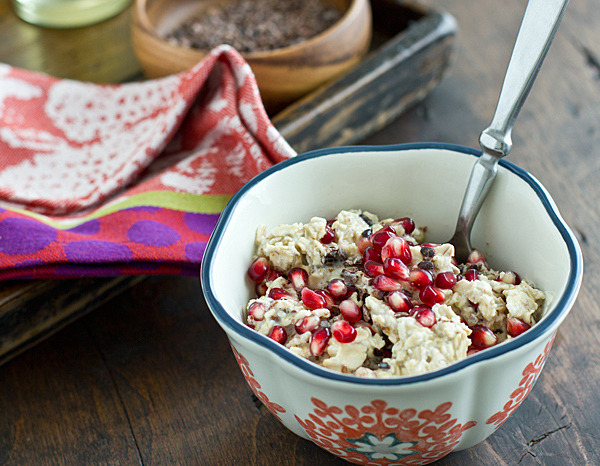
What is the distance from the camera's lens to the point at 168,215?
131cm

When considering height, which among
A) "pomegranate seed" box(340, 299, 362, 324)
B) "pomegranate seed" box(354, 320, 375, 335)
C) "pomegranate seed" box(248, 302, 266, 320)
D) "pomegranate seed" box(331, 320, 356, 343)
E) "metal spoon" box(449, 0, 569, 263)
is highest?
"metal spoon" box(449, 0, 569, 263)

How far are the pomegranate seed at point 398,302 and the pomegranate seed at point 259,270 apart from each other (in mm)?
222

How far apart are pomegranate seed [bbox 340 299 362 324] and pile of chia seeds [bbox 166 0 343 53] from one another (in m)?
0.92

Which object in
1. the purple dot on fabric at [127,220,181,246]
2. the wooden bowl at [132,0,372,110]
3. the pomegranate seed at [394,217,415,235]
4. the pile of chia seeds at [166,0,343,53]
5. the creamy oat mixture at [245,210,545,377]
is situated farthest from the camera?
the pile of chia seeds at [166,0,343,53]

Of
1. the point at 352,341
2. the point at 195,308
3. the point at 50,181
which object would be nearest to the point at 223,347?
the point at 195,308

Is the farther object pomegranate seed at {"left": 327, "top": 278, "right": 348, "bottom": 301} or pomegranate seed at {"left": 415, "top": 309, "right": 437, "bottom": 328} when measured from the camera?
pomegranate seed at {"left": 327, "top": 278, "right": 348, "bottom": 301}

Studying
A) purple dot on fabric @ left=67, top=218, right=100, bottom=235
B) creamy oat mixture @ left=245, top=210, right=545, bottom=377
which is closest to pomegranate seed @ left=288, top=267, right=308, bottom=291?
creamy oat mixture @ left=245, top=210, right=545, bottom=377

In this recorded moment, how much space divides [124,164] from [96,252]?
0.30 meters

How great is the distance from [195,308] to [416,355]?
579 mm

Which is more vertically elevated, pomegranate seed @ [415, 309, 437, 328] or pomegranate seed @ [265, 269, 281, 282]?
pomegranate seed @ [415, 309, 437, 328]

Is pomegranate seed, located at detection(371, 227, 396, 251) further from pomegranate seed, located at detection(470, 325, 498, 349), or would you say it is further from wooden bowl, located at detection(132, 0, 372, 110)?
wooden bowl, located at detection(132, 0, 372, 110)

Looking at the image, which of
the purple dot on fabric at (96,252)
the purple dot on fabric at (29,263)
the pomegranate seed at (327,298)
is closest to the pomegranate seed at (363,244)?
the pomegranate seed at (327,298)

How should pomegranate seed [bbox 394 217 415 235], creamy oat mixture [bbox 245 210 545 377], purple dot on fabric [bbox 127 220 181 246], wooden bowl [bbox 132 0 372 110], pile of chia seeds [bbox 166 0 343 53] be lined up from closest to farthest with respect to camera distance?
creamy oat mixture [bbox 245 210 545 377]
pomegranate seed [bbox 394 217 415 235]
purple dot on fabric [bbox 127 220 181 246]
wooden bowl [bbox 132 0 372 110]
pile of chia seeds [bbox 166 0 343 53]

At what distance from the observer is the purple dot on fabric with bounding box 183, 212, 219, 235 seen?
50.8 inches
